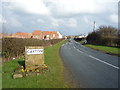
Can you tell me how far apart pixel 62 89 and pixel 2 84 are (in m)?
2.55

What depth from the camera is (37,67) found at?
8469 millimetres

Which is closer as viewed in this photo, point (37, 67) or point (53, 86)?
point (53, 86)

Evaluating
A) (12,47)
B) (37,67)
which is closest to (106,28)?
(12,47)

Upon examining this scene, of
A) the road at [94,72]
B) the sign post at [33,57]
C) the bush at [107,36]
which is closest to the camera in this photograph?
the road at [94,72]

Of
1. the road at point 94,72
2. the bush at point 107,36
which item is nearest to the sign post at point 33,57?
the road at point 94,72

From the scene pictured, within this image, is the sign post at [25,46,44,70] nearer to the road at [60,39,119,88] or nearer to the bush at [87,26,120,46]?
the road at [60,39,119,88]

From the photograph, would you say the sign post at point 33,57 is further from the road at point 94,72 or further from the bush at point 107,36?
the bush at point 107,36

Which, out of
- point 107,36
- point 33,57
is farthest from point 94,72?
point 107,36

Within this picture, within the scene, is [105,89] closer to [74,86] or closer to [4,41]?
[74,86]

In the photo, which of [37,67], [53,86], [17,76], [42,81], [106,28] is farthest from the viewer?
[106,28]

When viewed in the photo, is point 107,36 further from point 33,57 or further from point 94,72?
point 33,57

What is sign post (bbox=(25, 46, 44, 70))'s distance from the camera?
848 cm

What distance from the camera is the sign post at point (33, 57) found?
27.8 ft

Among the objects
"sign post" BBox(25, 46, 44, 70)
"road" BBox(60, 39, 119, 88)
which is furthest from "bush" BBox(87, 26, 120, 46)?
"sign post" BBox(25, 46, 44, 70)
